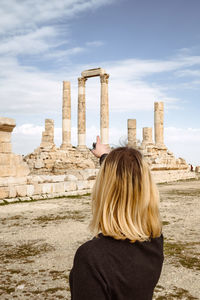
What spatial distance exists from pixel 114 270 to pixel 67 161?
23.0 m

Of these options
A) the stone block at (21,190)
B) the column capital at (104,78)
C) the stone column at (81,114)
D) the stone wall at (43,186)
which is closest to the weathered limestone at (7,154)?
the stone wall at (43,186)

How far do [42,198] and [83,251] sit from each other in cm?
1100

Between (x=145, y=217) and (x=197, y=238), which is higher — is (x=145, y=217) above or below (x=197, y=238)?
above

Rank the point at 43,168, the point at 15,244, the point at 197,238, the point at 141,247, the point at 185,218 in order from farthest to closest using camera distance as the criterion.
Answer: the point at 43,168 < the point at 185,218 < the point at 197,238 < the point at 15,244 < the point at 141,247

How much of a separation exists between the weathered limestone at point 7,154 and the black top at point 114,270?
1033 centimetres

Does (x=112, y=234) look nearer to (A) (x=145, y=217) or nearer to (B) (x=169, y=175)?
(A) (x=145, y=217)

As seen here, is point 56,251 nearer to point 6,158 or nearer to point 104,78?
point 6,158

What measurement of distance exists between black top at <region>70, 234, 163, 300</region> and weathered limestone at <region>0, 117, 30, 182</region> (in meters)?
10.3

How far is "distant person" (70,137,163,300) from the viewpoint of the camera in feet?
4.31

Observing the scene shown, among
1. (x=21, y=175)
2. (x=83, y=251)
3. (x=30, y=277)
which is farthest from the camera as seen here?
(x=21, y=175)

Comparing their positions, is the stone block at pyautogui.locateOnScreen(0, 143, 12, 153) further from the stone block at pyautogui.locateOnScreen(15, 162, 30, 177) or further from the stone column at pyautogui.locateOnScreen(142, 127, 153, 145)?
the stone column at pyautogui.locateOnScreen(142, 127, 153, 145)

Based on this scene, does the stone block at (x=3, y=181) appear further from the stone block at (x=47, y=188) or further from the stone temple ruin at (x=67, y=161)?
the stone block at (x=47, y=188)

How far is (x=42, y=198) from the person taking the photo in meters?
12.0

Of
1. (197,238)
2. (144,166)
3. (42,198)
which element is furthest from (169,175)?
(144,166)
